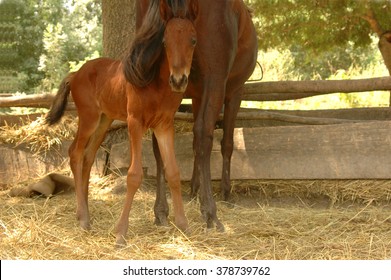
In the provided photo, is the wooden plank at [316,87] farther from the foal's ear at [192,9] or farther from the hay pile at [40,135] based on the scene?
the foal's ear at [192,9]

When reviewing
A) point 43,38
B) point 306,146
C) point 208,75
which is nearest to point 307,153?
point 306,146

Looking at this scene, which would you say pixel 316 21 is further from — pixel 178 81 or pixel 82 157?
pixel 178 81

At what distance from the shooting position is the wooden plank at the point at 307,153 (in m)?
5.09

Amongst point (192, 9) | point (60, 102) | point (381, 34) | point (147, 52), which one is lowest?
point (60, 102)

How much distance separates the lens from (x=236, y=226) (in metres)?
4.39

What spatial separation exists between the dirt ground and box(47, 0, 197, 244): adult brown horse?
0.74ft

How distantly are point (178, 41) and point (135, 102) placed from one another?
569 mm

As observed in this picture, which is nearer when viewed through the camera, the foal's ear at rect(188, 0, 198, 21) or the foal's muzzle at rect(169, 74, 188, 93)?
the foal's muzzle at rect(169, 74, 188, 93)

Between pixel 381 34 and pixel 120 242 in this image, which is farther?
pixel 381 34

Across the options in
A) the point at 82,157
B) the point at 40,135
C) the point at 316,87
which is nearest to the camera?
the point at 82,157

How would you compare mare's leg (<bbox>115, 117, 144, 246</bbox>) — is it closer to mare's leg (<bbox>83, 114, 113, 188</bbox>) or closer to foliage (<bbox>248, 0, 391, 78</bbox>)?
mare's leg (<bbox>83, 114, 113, 188</bbox>)

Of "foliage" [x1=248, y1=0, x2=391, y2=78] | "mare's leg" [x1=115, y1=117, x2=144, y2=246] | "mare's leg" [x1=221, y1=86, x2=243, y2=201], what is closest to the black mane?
"mare's leg" [x1=115, y1=117, x2=144, y2=246]

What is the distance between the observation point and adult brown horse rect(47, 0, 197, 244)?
3.57 m
